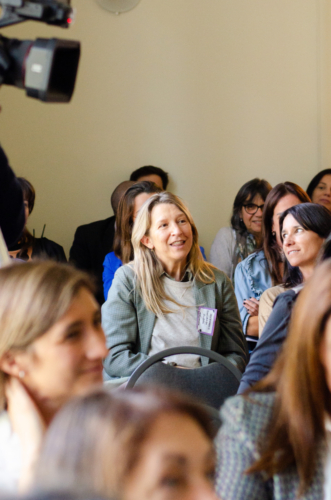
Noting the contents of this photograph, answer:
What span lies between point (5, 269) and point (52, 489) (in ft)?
2.35

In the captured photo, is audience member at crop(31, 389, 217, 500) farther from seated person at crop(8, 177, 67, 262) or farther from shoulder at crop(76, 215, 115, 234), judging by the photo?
shoulder at crop(76, 215, 115, 234)

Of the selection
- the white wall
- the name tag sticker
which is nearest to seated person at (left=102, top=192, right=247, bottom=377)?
the name tag sticker

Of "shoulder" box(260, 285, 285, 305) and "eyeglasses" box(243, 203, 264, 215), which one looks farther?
"eyeglasses" box(243, 203, 264, 215)

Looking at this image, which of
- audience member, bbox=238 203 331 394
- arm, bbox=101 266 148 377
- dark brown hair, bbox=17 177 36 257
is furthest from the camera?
dark brown hair, bbox=17 177 36 257

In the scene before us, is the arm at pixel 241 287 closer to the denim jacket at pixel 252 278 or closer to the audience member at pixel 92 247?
the denim jacket at pixel 252 278

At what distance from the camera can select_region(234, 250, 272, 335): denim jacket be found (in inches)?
118

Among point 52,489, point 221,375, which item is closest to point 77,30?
point 221,375

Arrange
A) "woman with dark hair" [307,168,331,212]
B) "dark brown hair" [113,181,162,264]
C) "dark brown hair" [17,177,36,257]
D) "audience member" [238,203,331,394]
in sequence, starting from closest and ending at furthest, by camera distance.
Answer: "audience member" [238,203,331,394], "dark brown hair" [17,177,36,257], "dark brown hair" [113,181,162,264], "woman with dark hair" [307,168,331,212]

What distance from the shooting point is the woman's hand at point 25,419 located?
864 mm

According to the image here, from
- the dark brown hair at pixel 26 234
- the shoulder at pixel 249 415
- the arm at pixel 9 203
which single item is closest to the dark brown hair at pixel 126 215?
the dark brown hair at pixel 26 234

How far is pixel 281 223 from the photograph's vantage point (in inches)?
104

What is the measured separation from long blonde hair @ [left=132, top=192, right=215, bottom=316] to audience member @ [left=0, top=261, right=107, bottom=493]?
4.47ft

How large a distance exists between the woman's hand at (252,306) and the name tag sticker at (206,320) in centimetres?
58

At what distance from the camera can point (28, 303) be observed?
0.93 metres
